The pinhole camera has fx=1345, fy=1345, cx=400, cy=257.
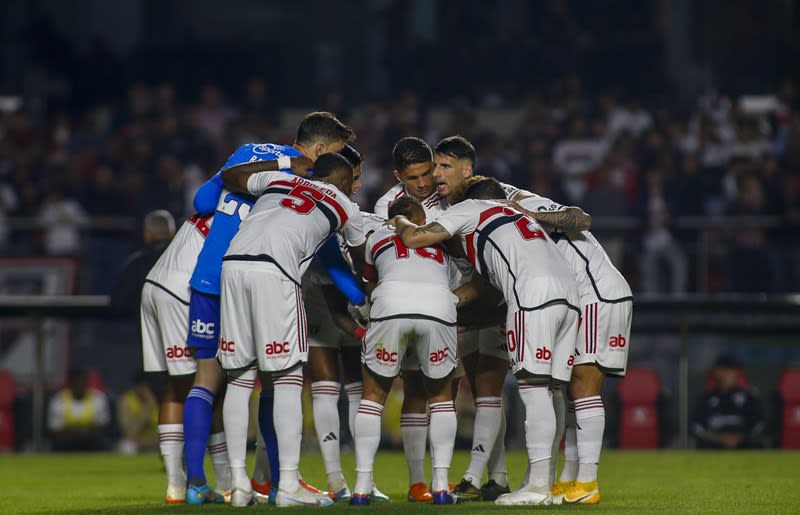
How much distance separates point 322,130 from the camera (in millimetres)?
8281

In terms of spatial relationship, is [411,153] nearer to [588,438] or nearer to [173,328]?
[173,328]

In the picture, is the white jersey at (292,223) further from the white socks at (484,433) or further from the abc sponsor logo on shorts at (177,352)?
the white socks at (484,433)

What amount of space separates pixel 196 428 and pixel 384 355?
1185mm

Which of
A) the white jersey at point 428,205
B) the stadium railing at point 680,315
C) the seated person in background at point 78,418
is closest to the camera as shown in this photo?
the white jersey at point 428,205

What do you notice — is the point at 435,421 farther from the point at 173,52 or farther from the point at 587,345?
the point at 173,52

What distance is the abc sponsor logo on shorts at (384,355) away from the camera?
765cm

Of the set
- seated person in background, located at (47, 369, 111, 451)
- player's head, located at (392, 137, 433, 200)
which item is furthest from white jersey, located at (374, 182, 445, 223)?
seated person in background, located at (47, 369, 111, 451)

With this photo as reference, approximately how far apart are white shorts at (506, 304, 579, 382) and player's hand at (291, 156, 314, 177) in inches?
59.0

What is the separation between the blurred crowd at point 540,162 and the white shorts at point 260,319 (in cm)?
886

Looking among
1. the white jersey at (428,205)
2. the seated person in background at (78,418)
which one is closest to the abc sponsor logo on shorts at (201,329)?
the white jersey at (428,205)

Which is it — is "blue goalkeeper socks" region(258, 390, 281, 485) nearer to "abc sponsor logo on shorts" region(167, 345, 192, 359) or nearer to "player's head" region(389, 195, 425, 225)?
"abc sponsor logo on shorts" region(167, 345, 192, 359)

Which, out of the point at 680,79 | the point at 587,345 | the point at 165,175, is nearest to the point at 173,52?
the point at 165,175

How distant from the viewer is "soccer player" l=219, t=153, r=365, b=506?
7.45 m

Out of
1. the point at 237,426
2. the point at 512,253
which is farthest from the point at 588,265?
the point at 237,426
